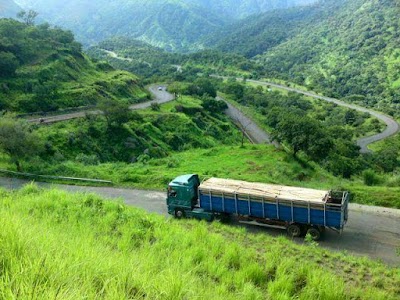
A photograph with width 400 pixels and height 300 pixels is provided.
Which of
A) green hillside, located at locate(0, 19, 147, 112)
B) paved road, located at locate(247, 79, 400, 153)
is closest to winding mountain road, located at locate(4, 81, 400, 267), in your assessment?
green hillside, located at locate(0, 19, 147, 112)

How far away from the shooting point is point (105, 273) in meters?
5.00

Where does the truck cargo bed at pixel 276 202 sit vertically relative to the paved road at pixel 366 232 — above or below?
above

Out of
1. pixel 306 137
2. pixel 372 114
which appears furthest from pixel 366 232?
pixel 372 114

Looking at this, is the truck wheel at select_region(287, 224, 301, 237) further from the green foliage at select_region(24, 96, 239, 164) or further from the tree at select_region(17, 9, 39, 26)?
the tree at select_region(17, 9, 39, 26)

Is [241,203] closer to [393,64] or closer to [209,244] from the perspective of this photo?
[209,244]

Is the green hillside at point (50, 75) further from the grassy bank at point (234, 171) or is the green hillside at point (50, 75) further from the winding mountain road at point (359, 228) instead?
the winding mountain road at point (359, 228)

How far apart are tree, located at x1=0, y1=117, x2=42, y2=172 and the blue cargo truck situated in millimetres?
16616

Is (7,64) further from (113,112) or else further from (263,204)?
(263,204)

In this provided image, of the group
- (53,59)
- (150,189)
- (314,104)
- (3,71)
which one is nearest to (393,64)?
(314,104)

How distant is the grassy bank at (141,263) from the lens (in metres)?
4.59

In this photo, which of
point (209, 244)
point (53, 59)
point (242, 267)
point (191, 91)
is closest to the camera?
point (242, 267)

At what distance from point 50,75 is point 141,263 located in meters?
75.6

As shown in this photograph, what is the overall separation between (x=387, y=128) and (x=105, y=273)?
130m

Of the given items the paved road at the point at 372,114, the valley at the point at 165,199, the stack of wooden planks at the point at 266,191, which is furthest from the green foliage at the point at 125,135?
the paved road at the point at 372,114
